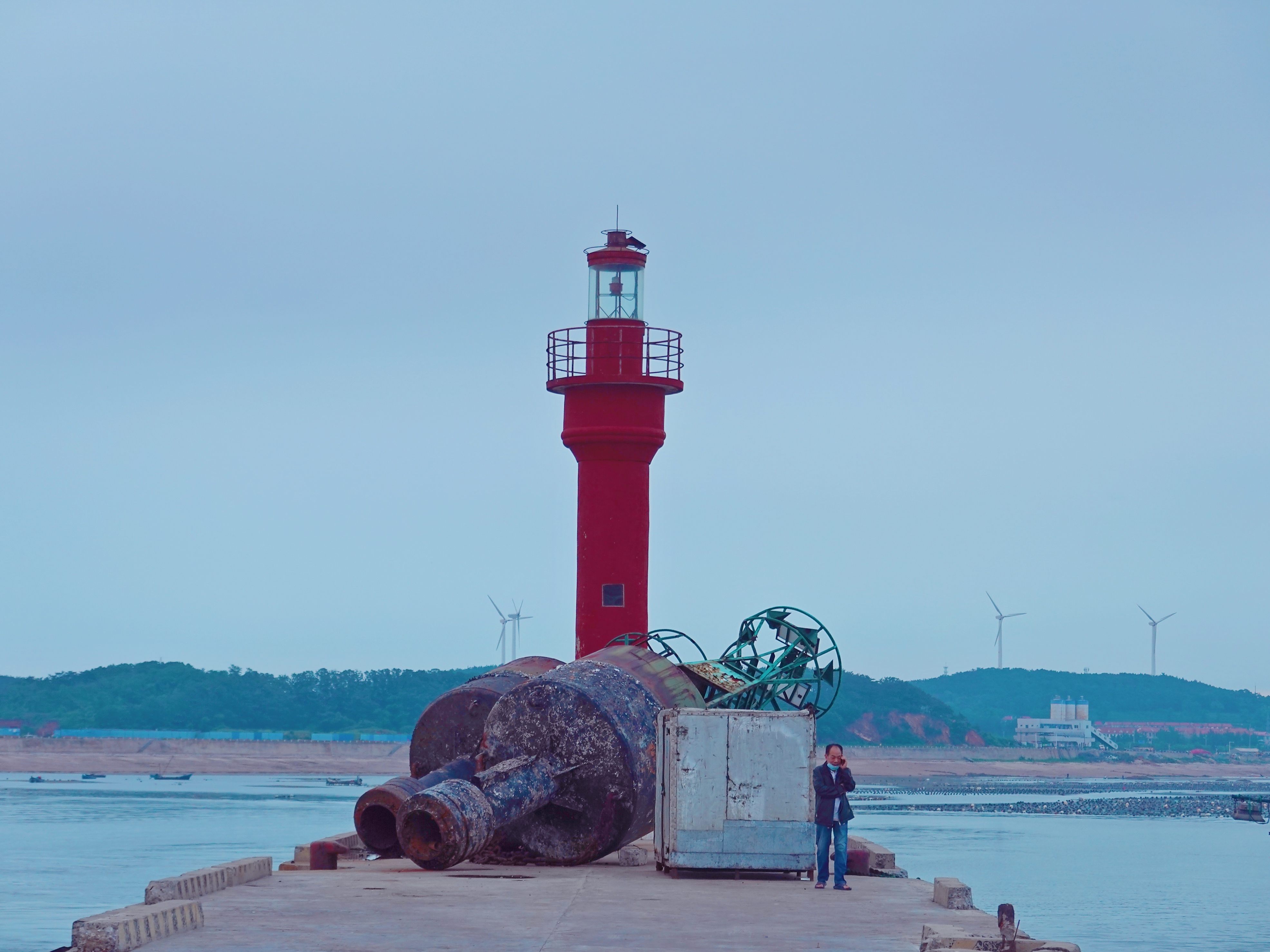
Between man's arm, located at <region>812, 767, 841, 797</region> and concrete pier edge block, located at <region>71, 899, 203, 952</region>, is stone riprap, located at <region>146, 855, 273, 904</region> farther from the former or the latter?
man's arm, located at <region>812, 767, 841, 797</region>

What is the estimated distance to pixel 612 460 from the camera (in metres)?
32.5

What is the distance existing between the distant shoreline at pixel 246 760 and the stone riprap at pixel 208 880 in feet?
446

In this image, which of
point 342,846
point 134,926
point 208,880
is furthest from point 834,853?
point 134,926

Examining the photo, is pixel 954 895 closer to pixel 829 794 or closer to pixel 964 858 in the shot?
pixel 829 794

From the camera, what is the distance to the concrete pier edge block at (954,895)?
19.0 metres

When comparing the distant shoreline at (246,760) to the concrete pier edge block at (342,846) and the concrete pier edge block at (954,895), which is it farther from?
the concrete pier edge block at (954,895)

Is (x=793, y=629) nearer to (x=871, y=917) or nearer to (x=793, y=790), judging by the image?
(x=793, y=790)

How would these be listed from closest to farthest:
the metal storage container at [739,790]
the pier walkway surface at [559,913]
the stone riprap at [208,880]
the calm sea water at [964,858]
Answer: the pier walkway surface at [559,913], the stone riprap at [208,880], the metal storage container at [739,790], the calm sea water at [964,858]

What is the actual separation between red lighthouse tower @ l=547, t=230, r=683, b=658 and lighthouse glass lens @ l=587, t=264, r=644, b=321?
1.84ft

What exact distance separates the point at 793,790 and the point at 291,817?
60.9 meters

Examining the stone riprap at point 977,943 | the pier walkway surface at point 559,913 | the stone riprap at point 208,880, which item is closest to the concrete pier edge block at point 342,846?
the pier walkway surface at point 559,913

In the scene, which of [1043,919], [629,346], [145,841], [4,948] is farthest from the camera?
[145,841]

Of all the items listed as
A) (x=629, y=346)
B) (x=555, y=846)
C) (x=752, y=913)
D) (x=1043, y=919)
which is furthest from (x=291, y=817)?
(x=752, y=913)

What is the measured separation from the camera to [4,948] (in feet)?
94.9
